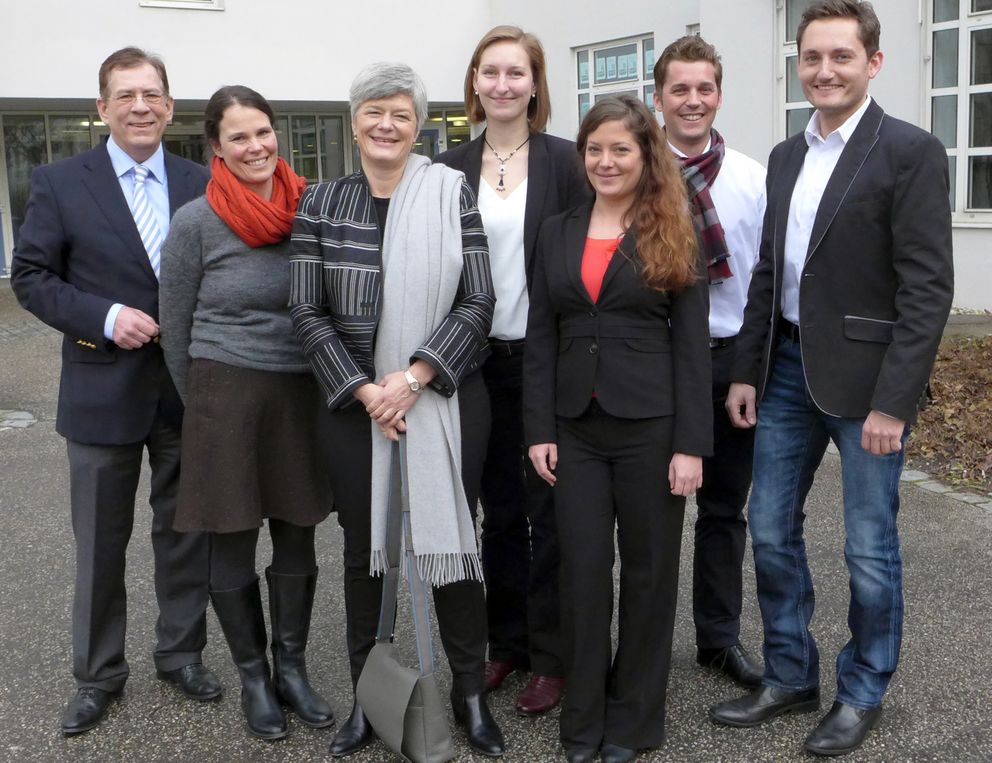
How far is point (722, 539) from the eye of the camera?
3947 mm

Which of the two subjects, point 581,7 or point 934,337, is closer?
point 934,337

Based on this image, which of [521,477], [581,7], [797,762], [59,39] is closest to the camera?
[797,762]

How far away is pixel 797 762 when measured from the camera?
3328 mm

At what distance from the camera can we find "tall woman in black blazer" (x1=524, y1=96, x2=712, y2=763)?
3.21 metres

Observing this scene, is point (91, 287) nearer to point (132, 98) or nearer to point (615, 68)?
point (132, 98)

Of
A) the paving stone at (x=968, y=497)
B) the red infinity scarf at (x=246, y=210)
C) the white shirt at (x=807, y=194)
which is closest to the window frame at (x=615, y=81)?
the paving stone at (x=968, y=497)

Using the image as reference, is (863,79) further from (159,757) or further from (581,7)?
(581,7)

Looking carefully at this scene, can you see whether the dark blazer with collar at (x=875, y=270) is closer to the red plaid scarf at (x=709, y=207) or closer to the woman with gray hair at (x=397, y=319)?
the red plaid scarf at (x=709, y=207)

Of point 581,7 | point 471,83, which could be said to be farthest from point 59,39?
point 471,83

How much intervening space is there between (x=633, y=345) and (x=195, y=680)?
6.65ft

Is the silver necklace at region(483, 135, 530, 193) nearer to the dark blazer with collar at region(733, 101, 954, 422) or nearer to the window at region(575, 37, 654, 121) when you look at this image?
the dark blazer with collar at region(733, 101, 954, 422)

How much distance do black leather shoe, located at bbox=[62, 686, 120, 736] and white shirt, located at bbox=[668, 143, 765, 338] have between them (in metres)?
2.47

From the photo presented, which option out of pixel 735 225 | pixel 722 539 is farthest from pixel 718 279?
pixel 722 539

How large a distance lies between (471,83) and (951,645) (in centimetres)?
274
